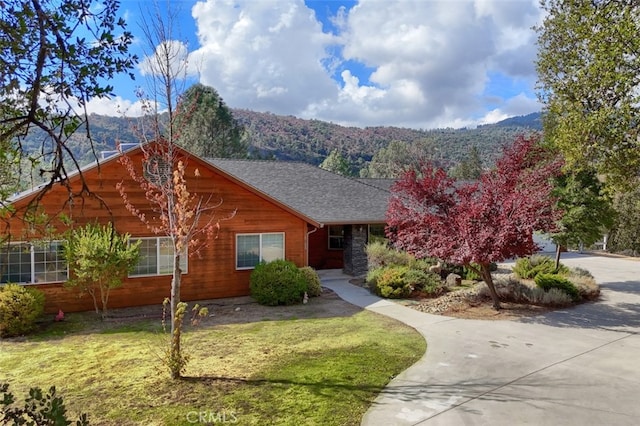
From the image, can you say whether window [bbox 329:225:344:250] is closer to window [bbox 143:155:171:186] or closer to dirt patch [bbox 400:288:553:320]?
dirt patch [bbox 400:288:553:320]

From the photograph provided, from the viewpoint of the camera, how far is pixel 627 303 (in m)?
13.1

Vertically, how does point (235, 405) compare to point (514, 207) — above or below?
below

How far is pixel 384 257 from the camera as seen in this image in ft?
51.8

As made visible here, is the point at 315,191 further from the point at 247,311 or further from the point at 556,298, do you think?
the point at 556,298

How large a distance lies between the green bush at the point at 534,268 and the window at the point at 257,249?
31.8 feet

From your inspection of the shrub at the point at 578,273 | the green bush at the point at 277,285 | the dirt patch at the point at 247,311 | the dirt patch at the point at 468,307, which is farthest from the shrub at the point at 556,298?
the green bush at the point at 277,285

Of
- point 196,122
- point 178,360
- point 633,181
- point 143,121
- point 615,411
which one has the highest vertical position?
point 196,122

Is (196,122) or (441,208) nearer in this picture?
(441,208)

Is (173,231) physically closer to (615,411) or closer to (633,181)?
(615,411)

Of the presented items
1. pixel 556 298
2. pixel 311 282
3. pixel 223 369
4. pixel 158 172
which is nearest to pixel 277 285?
pixel 311 282

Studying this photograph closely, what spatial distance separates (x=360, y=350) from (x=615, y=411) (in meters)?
4.10

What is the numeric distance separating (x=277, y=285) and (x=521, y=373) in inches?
279

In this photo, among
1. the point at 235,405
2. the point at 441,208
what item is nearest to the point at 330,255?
the point at 441,208

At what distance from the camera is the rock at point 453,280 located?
50.4ft
